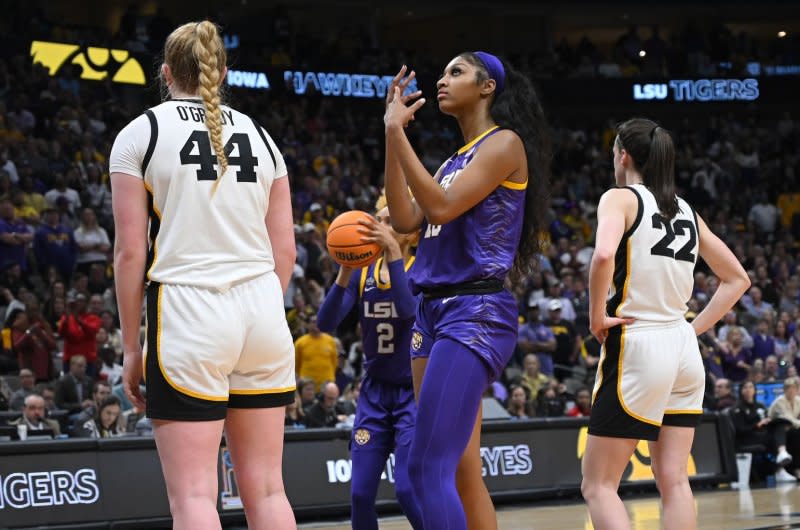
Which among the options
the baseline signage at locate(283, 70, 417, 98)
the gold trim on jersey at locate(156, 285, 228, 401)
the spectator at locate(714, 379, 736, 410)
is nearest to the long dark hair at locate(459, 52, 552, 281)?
the gold trim on jersey at locate(156, 285, 228, 401)

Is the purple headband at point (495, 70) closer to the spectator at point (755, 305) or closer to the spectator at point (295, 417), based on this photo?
the spectator at point (295, 417)

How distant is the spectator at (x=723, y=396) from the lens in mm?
16297

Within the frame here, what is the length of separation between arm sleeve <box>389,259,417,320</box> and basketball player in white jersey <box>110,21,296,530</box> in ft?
7.03

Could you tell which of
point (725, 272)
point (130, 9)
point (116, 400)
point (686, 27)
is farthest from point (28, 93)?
point (686, 27)

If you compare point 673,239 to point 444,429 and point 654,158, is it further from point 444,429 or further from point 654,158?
point 444,429

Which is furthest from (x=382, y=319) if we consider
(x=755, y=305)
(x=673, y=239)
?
(x=755, y=305)

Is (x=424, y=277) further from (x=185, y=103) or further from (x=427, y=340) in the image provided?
(x=185, y=103)

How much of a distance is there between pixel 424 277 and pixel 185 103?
1.23 meters

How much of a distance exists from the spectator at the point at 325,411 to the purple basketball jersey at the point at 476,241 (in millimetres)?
8628

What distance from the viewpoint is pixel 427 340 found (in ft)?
15.9

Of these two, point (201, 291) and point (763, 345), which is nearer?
point (201, 291)

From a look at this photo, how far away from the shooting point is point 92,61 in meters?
22.5

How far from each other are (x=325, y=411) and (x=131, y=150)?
9.68m

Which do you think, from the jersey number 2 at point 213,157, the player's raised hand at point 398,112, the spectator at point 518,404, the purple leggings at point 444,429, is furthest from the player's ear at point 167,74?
the spectator at point 518,404
